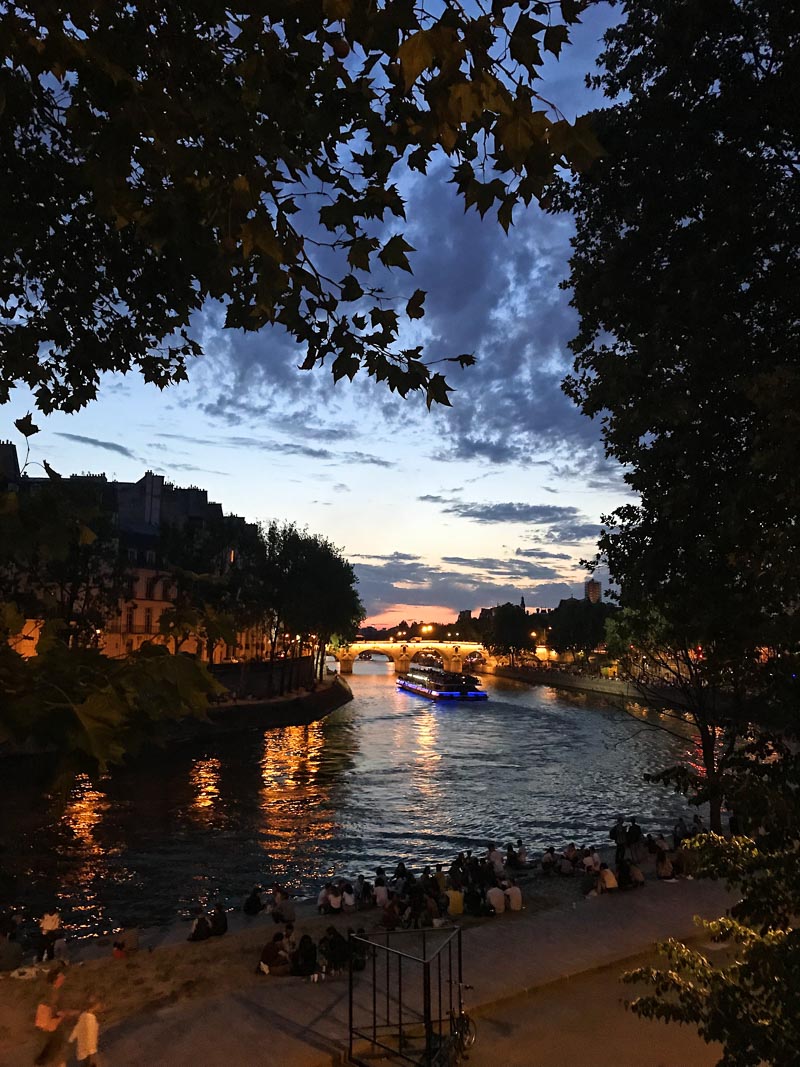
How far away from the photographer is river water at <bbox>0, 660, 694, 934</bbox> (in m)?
22.9

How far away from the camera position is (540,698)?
98.8m

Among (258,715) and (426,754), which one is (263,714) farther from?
(426,754)

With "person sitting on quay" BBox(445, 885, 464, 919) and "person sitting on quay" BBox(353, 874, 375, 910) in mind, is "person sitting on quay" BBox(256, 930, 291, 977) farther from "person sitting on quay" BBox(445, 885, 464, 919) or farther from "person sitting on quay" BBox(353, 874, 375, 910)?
"person sitting on quay" BBox(445, 885, 464, 919)

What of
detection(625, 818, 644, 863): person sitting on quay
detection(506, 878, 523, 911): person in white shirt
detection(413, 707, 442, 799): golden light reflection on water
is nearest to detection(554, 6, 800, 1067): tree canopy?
detection(506, 878, 523, 911): person in white shirt

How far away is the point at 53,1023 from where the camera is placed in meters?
11.3

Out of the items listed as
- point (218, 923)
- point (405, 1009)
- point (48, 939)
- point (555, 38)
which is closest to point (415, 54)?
point (555, 38)

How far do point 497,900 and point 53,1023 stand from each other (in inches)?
363

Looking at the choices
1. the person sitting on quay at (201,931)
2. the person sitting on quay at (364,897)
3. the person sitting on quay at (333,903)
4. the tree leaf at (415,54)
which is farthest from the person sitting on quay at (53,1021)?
the tree leaf at (415,54)

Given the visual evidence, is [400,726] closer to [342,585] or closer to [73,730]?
[342,585]

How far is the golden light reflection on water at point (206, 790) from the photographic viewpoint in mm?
30906

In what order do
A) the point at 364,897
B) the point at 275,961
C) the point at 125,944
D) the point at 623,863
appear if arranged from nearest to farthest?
the point at 275,961 < the point at 125,944 < the point at 364,897 < the point at 623,863

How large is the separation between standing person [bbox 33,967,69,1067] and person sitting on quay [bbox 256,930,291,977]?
3218mm

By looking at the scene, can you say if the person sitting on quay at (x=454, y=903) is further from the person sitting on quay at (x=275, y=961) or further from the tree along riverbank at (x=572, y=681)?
the tree along riverbank at (x=572, y=681)

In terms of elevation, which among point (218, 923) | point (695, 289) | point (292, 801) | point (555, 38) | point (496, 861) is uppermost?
point (695, 289)
